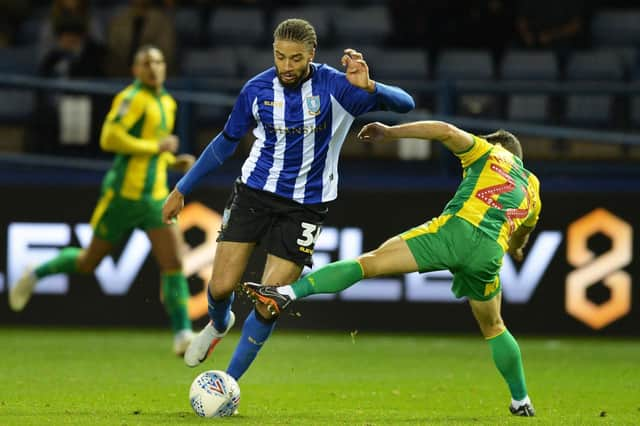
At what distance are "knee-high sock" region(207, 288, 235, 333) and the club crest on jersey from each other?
4.00 feet

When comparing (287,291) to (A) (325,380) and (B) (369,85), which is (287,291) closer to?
(B) (369,85)

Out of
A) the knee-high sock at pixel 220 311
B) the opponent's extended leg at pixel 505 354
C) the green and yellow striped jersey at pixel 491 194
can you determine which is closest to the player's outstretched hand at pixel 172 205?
the knee-high sock at pixel 220 311

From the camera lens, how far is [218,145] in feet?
25.6

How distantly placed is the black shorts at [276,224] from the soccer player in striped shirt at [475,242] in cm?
39

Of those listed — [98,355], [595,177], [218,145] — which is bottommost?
[98,355]

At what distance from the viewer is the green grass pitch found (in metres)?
7.41

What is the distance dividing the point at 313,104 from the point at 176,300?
3.71m

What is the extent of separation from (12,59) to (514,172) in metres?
8.85

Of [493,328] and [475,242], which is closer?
[475,242]

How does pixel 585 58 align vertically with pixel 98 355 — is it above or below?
above

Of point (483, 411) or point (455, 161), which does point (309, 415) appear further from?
point (455, 161)

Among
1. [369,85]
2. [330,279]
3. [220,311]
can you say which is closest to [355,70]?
[369,85]

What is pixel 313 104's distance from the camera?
7.67 meters

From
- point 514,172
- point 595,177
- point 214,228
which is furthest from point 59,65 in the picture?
point 514,172
